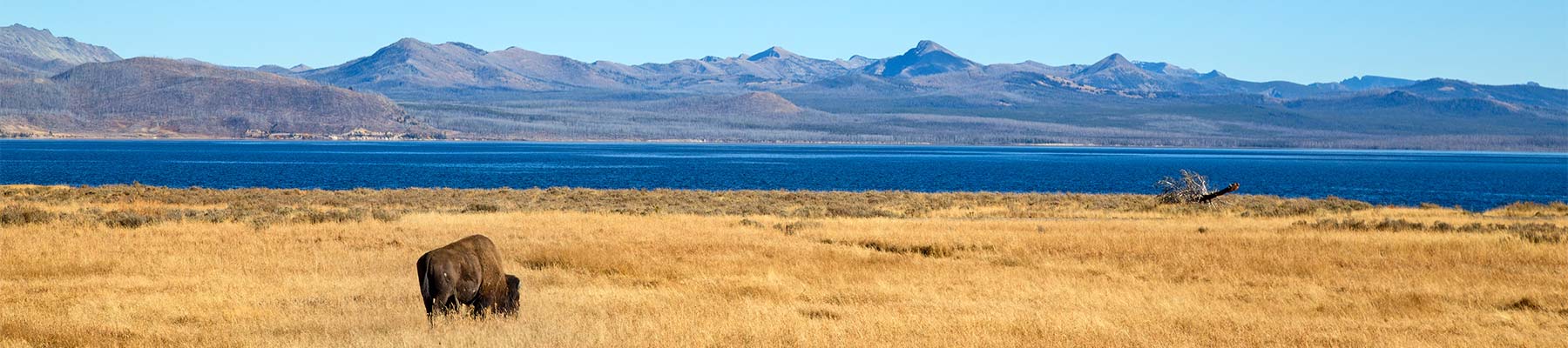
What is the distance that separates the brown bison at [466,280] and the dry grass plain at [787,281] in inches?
12.2

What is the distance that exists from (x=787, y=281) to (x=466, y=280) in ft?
20.2

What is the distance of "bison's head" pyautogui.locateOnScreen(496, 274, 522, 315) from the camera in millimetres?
13539

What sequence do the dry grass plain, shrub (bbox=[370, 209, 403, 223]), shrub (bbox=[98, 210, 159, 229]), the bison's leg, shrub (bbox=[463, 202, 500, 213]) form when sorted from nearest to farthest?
the dry grass plain → the bison's leg → shrub (bbox=[98, 210, 159, 229]) → shrub (bbox=[370, 209, 403, 223]) → shrub (bbox=[463, 202, 500, 213])

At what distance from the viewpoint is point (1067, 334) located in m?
13.0

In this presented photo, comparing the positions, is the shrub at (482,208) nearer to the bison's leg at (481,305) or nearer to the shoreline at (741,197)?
the shoreline at (741,197)

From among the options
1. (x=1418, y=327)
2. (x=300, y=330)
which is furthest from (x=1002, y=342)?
(x=300, y=330)

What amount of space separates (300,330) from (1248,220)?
91.1 ft

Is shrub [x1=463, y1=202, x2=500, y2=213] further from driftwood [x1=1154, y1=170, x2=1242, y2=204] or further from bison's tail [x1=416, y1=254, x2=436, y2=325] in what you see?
bison's tail [x1=416, y1=254, x2=436, y2=325]

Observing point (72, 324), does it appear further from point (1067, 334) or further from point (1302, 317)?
point (1302, 317)

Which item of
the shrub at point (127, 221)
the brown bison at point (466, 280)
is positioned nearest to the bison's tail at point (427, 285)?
the brown bison at point (466, 280)

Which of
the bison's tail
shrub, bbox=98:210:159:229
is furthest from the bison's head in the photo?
shrub, bbox=98:210:159:229

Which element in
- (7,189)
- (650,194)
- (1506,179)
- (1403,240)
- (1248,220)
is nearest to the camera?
(1403,240)

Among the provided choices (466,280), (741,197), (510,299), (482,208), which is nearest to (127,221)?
(482,208)

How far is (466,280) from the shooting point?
12.8m
